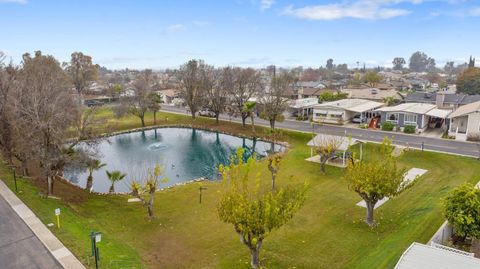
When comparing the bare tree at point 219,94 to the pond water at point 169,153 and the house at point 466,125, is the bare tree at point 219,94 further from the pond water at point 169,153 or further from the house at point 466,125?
the house at point 466,125

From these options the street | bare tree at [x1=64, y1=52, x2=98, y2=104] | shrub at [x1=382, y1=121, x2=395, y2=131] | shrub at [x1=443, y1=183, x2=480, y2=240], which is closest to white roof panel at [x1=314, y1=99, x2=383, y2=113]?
the street

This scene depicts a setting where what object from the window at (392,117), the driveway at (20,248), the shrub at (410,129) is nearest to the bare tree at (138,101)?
the driveway at (20,248)

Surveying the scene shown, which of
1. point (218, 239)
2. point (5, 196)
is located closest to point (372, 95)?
point (218, 239)

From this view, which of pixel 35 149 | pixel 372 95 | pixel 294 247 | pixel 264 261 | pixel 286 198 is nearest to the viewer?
pixel 286 198

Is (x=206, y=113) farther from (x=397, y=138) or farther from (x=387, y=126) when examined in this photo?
(x=397, y=138)

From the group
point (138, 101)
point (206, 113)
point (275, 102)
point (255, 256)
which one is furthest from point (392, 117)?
point (255, 256)

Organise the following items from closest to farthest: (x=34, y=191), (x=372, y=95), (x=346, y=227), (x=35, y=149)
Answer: (x=346, y=227) → (x=35, y=149) → (x=34, y=191) → (x=372, y=95)

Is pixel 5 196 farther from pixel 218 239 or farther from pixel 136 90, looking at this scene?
pixel 136 90

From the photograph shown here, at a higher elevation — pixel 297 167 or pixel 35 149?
pixel 35 149
